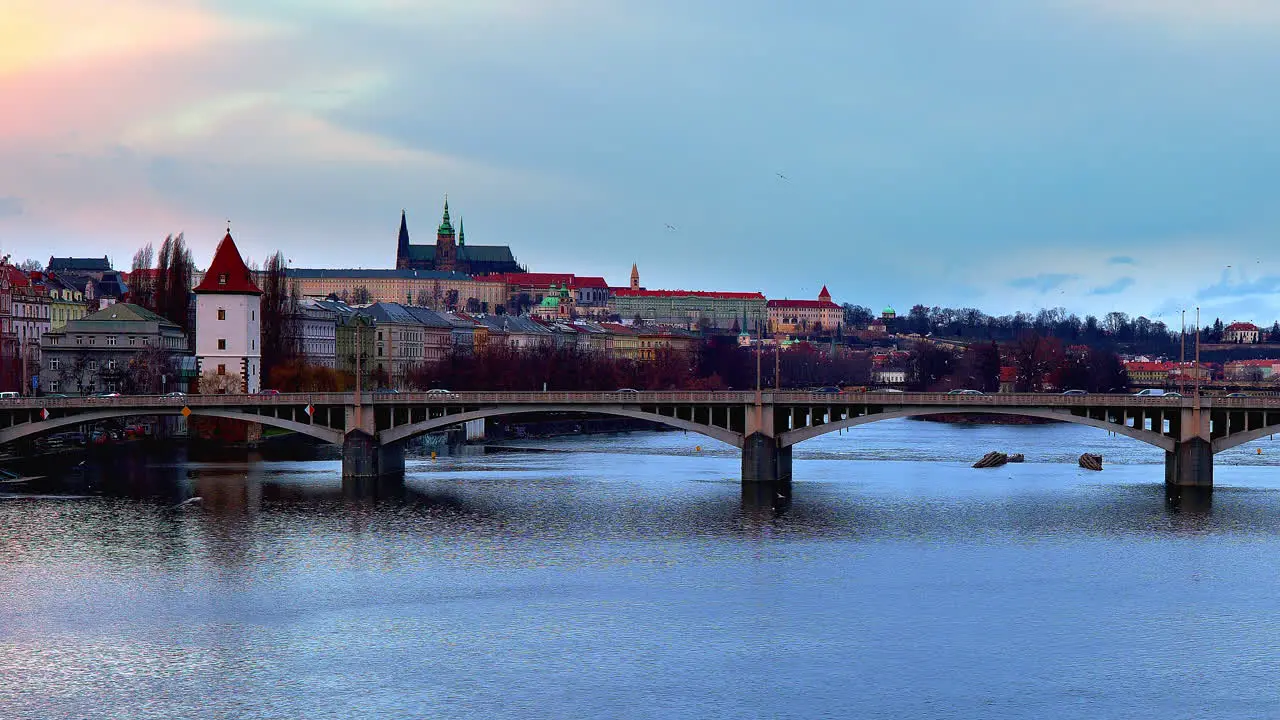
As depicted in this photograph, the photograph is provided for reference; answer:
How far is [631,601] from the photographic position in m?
49.8

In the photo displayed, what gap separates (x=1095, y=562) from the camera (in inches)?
2255

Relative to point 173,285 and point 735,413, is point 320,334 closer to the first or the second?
point 173,285

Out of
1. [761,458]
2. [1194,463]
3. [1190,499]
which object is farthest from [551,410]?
[1194,463]

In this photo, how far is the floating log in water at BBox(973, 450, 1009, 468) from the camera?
100188mm

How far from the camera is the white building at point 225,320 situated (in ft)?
Result: 376

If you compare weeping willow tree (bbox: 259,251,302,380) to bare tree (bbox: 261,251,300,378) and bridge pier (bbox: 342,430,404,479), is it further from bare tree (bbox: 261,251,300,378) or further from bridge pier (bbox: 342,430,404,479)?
bridge pier (bbox: 342,430,404,479)

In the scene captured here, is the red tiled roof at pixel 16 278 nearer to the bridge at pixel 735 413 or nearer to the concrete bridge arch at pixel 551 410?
the bridge at pixel 735 413

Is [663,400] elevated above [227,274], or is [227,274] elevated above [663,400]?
[227,274]

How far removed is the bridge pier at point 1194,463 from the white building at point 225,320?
6429 centimetres

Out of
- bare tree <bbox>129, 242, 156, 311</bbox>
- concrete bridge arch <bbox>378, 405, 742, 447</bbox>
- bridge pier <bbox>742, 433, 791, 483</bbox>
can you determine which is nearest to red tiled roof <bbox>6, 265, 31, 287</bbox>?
bare tree <bbox>129, 242, 156, 311</bbox>

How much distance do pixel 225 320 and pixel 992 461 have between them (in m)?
54.0

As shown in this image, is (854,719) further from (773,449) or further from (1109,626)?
(773,449)

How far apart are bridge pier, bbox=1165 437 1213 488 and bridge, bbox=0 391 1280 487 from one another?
5cm

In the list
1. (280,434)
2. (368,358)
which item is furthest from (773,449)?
(368,358)
